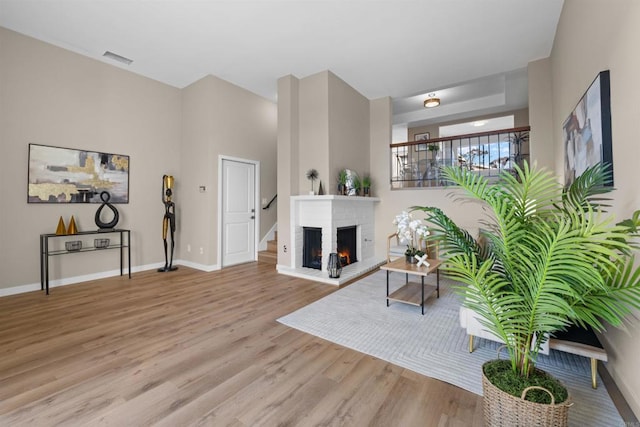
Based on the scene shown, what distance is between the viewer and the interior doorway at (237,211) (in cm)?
541

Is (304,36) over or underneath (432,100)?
underneath

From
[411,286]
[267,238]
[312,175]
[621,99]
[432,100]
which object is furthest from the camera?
[432,100]

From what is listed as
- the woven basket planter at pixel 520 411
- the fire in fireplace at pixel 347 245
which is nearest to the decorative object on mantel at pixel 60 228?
the fire in fireplace at pixel 347 245

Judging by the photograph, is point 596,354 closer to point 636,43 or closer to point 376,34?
point 636,43

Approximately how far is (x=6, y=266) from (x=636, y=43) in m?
6.53

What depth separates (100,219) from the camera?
4539mm

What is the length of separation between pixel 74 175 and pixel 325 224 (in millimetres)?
3990

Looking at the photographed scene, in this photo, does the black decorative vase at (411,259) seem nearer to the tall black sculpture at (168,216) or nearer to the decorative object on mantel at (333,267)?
the decorative object on mantel at (333,267)

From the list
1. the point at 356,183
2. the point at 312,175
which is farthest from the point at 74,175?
the point at 356,183

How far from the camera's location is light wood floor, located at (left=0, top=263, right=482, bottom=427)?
1.62 meters

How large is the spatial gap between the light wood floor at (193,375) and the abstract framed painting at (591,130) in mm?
2015

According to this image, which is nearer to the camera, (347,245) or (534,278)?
(534,278)

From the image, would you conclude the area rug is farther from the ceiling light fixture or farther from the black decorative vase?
the ceiling light fixture

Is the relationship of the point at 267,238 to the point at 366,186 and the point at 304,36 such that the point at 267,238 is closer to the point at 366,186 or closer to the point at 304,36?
the point at 366,186
